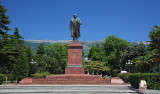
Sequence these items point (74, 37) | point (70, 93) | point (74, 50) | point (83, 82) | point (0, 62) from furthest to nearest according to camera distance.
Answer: point (0, 62), point (74, 37), point (74, 50), point (83, 82), point (70, 93)

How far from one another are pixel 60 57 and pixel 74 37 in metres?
41.6

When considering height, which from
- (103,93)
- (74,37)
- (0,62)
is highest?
(74,37)

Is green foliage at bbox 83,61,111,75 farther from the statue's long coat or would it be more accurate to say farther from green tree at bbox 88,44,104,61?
the statue's long coat

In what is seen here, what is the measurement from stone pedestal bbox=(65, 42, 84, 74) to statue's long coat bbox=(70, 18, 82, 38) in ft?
5.48

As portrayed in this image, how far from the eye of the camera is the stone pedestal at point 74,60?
2366 cm

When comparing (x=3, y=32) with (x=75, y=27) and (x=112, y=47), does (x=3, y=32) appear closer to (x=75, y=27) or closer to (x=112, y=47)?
(x=75, y=27)

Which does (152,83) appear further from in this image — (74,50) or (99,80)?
(74,50)

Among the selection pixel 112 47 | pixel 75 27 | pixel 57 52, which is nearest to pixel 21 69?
pixel 75 27

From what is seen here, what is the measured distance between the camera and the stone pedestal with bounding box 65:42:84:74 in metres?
23.7

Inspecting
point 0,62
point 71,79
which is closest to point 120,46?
point 0,62

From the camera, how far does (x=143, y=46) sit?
5003cm

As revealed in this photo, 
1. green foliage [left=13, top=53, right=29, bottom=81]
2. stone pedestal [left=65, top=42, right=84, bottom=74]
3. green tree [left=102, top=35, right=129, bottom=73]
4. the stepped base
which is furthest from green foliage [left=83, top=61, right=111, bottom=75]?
the stepped base

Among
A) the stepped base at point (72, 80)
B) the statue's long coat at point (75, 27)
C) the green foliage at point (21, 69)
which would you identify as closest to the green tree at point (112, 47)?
the green foliage at point (21, 69)

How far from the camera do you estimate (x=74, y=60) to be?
78.7 ft
